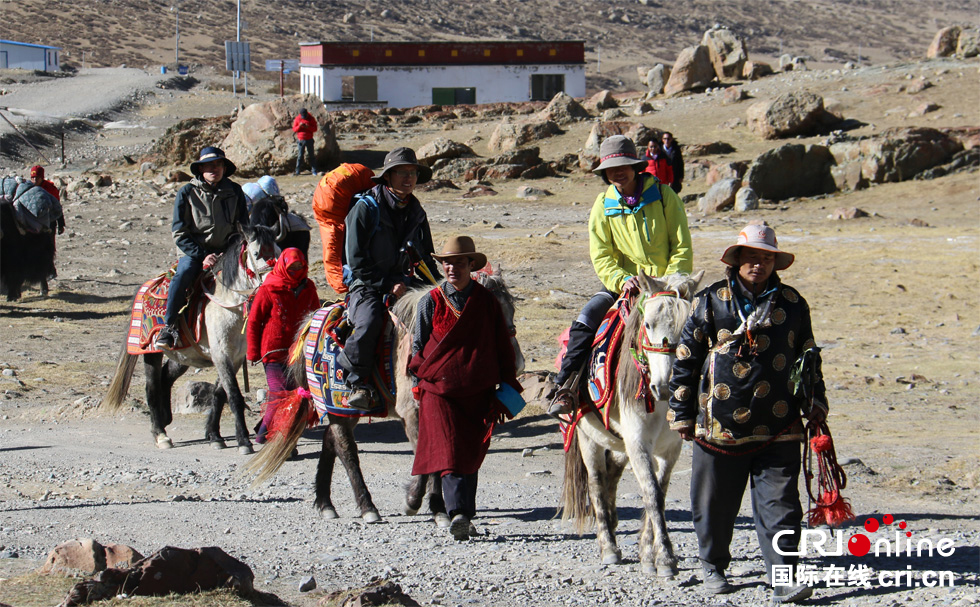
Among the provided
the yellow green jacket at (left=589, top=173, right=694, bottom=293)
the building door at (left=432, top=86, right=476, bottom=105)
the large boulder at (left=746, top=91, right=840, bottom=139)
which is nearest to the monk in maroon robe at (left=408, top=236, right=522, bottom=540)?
the yellow green jacket at (left=589, top=173, right=694, bottom=293)

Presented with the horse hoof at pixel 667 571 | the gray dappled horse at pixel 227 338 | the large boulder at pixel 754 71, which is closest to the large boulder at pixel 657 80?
the large boulder at pixel 754 71

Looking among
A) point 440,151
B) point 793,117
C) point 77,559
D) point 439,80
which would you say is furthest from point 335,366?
point 439,80

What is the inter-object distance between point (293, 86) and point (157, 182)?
34.2 meters

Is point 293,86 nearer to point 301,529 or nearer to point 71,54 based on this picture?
point 71,54

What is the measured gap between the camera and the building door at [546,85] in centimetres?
4875

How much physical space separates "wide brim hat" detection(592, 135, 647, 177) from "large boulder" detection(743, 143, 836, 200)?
56.3 ft

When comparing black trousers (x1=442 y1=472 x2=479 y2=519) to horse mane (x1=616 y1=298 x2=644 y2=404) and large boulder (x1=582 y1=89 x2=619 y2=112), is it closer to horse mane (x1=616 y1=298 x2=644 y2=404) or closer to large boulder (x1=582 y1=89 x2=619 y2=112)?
horse mane (x1=616 y1=298 x2=644 y2=404)

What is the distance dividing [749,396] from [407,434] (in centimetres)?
243

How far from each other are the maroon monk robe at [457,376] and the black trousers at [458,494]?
0.04 meters

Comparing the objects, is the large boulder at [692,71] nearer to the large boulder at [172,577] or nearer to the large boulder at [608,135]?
the large boulder at [608,135]

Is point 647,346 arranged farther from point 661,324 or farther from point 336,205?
point 336,205

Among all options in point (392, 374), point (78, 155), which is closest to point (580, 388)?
point (392, 374)

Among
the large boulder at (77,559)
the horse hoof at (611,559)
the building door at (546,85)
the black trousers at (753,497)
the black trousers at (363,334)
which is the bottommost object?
the horse hoof at (611,559)

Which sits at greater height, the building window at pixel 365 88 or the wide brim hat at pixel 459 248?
the building window at pixel 365 88
